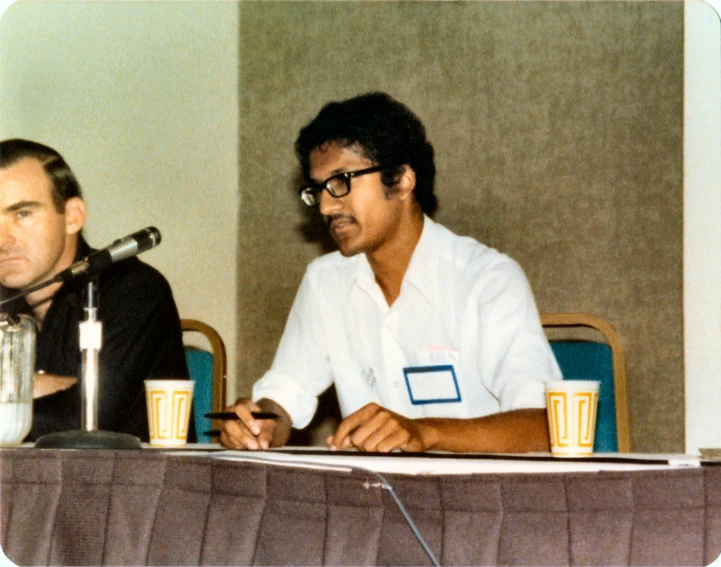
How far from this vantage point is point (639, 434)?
262 centimetres

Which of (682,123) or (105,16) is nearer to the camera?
(682,123)

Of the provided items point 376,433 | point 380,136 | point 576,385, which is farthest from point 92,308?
point 380,136

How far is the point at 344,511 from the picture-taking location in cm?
101

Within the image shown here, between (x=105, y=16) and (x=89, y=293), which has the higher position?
(x=105, y=16)

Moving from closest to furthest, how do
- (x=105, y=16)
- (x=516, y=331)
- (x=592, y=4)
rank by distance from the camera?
1. (x=516, y=331)
2. (x=592, y=4)
3. (x=105, y=16)

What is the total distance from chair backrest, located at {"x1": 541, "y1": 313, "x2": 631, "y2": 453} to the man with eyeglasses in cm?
11

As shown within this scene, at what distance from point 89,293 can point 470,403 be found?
3.28ft

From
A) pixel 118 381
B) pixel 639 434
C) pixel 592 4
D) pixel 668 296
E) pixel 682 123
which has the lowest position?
pixel 639 434

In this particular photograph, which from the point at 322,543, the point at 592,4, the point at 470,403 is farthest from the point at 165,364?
the point at 592,4

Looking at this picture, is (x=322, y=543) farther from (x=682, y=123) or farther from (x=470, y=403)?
(x=682, y=123)

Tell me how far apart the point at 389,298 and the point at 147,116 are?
1.25 m

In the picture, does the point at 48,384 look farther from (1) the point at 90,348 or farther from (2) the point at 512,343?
(2) the point at 512,343

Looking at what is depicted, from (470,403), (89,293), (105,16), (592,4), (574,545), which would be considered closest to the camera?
(574,545)

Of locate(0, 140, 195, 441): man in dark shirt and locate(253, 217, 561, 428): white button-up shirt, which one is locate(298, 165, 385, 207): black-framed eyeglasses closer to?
locate(253, 217, 561, 428): white button-up shirt
